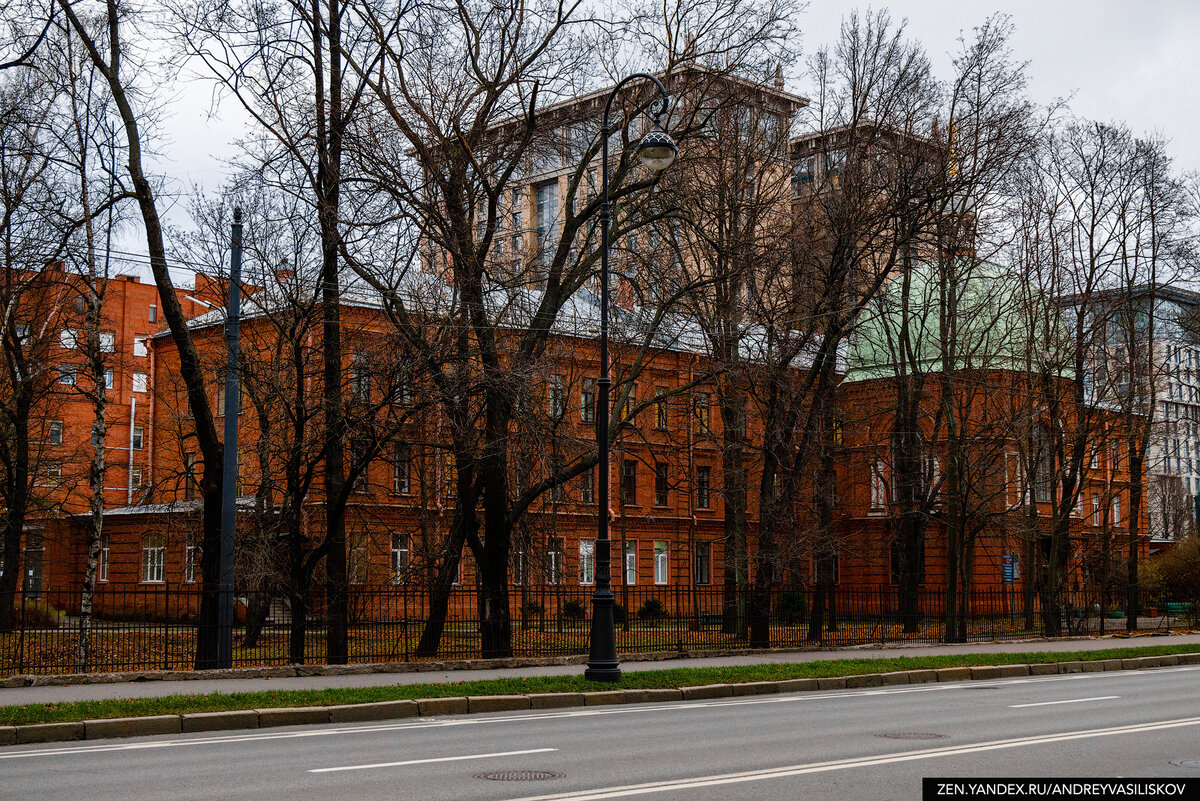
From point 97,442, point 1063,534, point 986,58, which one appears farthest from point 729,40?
point 1063,534

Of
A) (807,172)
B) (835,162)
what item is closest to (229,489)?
(835,162)

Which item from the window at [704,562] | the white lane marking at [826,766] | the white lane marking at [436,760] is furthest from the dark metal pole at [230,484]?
the window at [704,562]

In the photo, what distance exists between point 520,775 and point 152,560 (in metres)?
44.3

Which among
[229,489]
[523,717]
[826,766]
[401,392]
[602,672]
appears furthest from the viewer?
[401,392]

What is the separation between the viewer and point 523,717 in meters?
15.8

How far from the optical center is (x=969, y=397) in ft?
126

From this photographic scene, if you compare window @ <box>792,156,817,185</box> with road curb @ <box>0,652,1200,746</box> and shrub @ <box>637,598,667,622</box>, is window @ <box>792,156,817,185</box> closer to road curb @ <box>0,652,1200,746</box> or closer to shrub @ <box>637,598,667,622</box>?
shrub @ <box>637,598,667,622</box>

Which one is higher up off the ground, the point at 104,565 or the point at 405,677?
the point at 104,565

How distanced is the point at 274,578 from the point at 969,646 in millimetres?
18699

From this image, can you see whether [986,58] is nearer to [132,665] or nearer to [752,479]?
[752,479]

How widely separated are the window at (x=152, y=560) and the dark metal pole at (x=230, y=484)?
93.9 feet

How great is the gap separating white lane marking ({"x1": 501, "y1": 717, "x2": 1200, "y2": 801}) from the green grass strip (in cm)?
739

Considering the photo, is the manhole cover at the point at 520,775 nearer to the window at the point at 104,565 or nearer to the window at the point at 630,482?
the window at the point at 630,482

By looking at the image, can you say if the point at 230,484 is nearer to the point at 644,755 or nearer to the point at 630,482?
the point at 644,755
